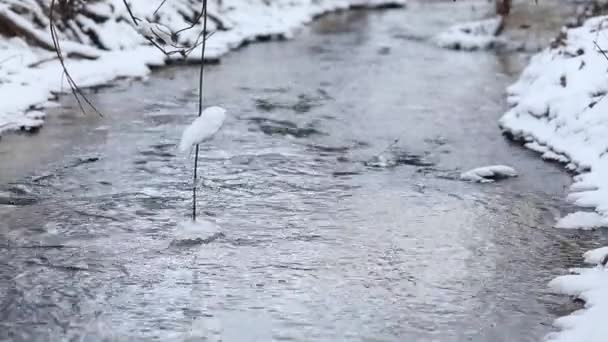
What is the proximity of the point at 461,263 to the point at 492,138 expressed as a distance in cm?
374

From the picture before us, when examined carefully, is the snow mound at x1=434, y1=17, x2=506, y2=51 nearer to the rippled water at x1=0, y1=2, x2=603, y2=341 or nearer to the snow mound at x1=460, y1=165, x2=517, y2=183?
the rippled water at x1=0, y1=2, x2=603, y2=341

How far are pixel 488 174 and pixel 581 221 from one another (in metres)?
1.34

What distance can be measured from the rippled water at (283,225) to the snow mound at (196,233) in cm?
5

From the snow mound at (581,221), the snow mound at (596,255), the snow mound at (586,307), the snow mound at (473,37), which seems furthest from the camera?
the snow mound at (473,37)

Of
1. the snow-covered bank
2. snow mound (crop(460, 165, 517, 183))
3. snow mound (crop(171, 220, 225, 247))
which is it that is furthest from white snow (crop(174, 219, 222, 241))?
the snow-covered bank

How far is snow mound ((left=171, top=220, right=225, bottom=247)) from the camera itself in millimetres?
5911

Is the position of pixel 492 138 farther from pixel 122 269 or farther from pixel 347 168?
pixel 122 269

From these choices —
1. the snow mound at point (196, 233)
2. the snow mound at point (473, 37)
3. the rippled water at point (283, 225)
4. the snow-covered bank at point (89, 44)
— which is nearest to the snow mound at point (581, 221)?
the rippled water at point (283, 225)

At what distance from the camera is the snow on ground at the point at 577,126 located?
5055 millimetres

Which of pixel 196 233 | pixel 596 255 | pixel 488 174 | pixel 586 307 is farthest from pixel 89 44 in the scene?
pixel 586 307

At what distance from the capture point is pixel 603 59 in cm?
941

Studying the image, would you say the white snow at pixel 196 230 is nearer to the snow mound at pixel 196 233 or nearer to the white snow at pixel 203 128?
the snow mound at pixel 196 233

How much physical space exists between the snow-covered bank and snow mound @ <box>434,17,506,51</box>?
124 inches

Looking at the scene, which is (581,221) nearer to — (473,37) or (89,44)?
(89,44)
